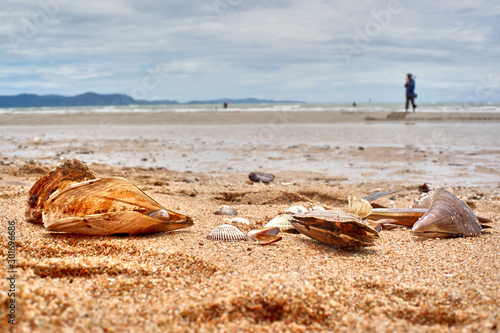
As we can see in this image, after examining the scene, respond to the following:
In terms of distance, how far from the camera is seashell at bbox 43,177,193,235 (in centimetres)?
255

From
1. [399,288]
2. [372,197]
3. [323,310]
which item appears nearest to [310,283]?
[323,310]

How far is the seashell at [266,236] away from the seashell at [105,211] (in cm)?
48

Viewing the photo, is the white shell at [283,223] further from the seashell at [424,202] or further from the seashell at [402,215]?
the seashell at [424,202]

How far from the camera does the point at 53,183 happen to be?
9.78 ft

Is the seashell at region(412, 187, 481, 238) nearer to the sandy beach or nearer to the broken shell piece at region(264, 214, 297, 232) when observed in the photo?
the sandy beach

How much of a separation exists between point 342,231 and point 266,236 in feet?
1.69

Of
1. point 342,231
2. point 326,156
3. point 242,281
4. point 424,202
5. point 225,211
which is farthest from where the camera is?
point 326,156

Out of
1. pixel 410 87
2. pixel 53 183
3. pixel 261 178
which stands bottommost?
pixel 261 178

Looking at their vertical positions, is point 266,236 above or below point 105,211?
below

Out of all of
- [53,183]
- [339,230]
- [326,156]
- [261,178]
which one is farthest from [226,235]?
[326,156]

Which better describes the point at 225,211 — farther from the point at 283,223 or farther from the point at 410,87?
the point at 410,87

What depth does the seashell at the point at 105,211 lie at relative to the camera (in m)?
2.55

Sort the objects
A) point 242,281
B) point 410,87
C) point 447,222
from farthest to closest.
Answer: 1. point 410,87
2. point 447,222
3. point 242,281

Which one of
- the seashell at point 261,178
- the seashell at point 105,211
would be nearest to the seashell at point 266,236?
the seashell at point 105,211
